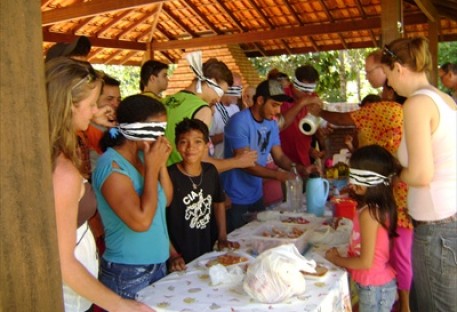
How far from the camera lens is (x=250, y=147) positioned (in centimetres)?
356

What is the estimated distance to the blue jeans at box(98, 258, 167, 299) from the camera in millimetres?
2111

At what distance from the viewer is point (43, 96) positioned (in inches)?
44.0

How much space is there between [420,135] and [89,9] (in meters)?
6.93

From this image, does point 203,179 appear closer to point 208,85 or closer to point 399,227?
point 208,85

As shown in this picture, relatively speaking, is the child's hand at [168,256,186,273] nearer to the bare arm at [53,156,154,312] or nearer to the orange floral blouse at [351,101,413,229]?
the bare arm at [53,156,154,312]

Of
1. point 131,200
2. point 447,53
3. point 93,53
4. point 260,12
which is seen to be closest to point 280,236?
point 131,200

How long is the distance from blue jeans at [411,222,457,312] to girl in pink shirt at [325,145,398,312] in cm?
17

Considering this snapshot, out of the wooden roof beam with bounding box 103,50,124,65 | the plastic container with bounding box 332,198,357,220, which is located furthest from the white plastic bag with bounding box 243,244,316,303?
the wooden roof beam with bounding box 103,50,124,65

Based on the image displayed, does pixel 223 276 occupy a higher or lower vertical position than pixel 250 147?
lower

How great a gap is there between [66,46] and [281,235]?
72.7 inches

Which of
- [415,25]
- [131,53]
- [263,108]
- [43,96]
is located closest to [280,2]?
[415,25]

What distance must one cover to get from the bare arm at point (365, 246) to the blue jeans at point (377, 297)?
0.63ft

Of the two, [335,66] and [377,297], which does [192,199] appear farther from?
[335,66]

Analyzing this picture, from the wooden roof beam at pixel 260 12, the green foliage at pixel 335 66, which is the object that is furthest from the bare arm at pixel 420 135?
the green foliage at pixel 335 66
